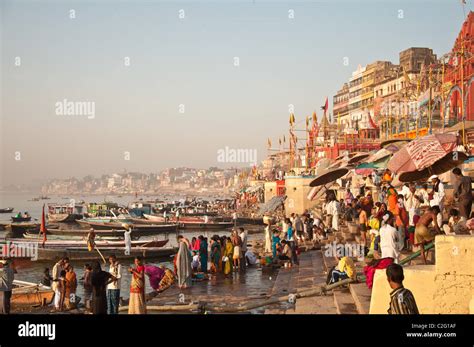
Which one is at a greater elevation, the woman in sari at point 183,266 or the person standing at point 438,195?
the person standing at point 438,195

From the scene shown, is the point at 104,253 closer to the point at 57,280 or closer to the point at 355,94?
the point at 57,280

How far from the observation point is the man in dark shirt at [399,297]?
16.7 feet

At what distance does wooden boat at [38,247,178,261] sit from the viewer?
2575 cm

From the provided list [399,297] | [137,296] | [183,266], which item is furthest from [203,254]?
[399,297]

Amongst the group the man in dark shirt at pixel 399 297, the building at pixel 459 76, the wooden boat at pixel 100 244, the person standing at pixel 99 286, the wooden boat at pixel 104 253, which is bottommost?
the wooden boat at pixel 104 253

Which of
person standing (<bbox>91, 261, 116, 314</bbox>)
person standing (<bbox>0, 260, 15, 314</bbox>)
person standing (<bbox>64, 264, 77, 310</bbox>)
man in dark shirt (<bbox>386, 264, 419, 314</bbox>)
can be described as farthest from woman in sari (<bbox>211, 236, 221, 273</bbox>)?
man in dark shirt (<bbox>386, 264, 419, 314</bbox>)

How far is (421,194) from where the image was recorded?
13.4 meters

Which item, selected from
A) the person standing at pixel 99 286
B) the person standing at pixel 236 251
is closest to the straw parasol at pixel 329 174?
the person standing at pixel 236 251

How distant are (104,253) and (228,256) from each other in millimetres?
11861

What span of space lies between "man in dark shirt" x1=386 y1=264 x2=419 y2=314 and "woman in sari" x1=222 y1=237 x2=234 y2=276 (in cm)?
1110

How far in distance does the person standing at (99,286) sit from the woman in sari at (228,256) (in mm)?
7035

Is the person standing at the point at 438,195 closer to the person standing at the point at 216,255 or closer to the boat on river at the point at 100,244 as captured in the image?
the person standing at the point at 216,255

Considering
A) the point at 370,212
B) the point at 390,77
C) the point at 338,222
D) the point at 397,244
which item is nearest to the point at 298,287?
the point at 397,244
